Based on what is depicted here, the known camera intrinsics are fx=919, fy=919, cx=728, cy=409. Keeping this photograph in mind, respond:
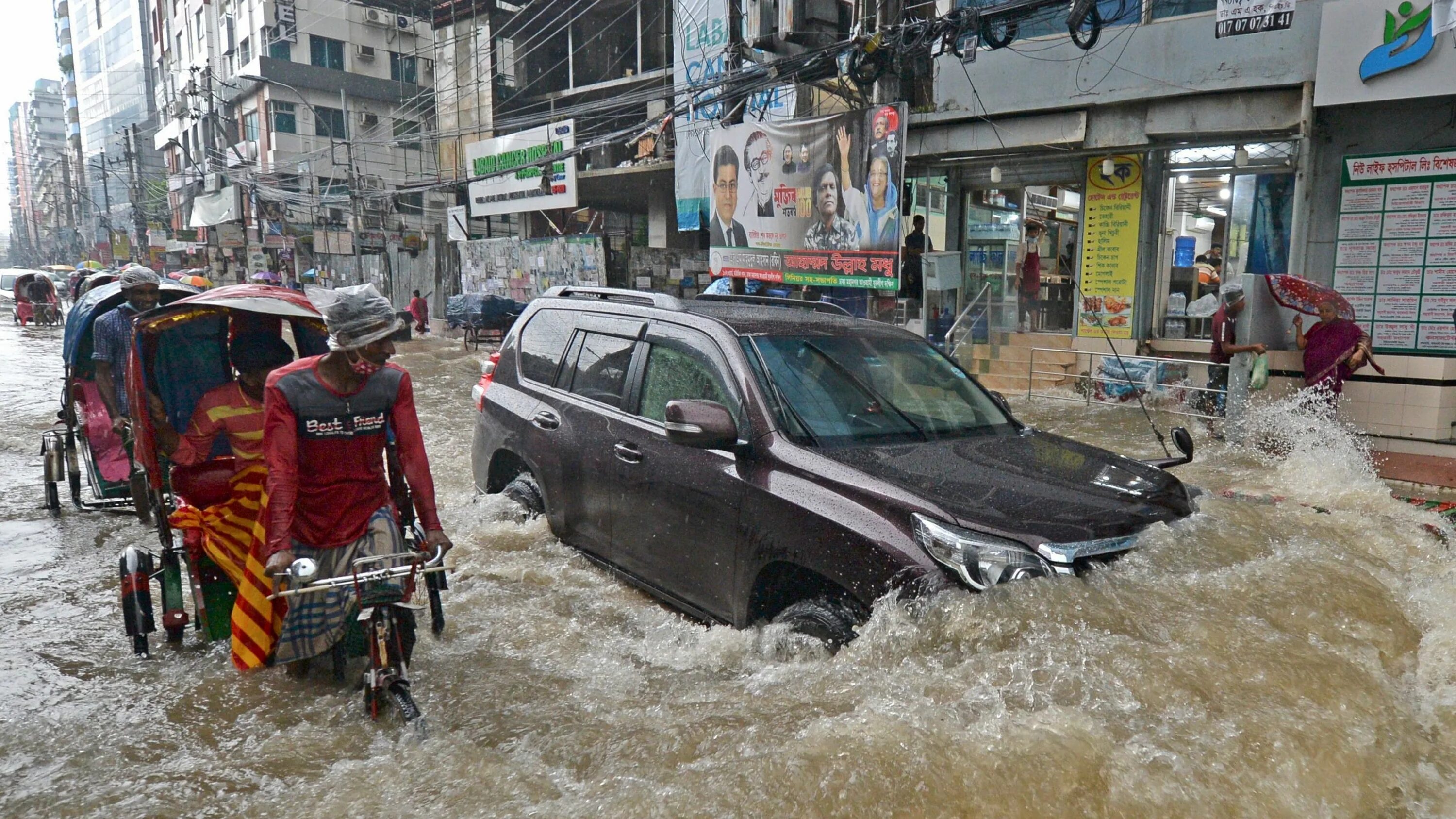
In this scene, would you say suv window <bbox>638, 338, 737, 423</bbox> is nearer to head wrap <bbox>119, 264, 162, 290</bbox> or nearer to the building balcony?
head wrap <bbox>119, 264, 162, 290</bbox>

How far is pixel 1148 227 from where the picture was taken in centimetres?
1284

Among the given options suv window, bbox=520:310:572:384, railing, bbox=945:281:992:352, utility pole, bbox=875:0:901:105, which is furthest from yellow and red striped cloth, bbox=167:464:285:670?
utility pole, bbox=875:0:901:105

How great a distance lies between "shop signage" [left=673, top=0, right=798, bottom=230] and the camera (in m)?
17.9

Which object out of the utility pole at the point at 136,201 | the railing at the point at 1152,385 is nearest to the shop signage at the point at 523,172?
the railing at the point at 1152,385

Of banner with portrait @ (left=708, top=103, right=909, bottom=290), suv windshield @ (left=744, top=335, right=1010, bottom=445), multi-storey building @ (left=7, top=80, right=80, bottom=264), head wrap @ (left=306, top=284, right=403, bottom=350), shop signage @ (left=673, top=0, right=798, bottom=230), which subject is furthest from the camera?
multi-storey building @ (left=7, top=80, right=80, bottom=264)

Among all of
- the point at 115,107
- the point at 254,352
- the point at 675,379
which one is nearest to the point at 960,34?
the point at 675,379

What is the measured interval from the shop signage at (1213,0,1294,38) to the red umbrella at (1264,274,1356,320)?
296cm

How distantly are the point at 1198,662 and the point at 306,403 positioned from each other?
11.4ft

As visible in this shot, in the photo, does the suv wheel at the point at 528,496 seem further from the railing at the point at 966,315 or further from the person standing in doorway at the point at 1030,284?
the person standing in doorway at the point at 1030,284

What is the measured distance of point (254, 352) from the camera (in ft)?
15.1

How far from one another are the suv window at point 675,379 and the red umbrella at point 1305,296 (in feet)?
24.9

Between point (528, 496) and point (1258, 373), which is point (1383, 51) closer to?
point (1258, 373)

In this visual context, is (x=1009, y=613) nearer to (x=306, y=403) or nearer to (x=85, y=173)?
(x=306, y=403)

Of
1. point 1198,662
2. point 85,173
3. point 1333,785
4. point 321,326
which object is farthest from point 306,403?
point 85,173
